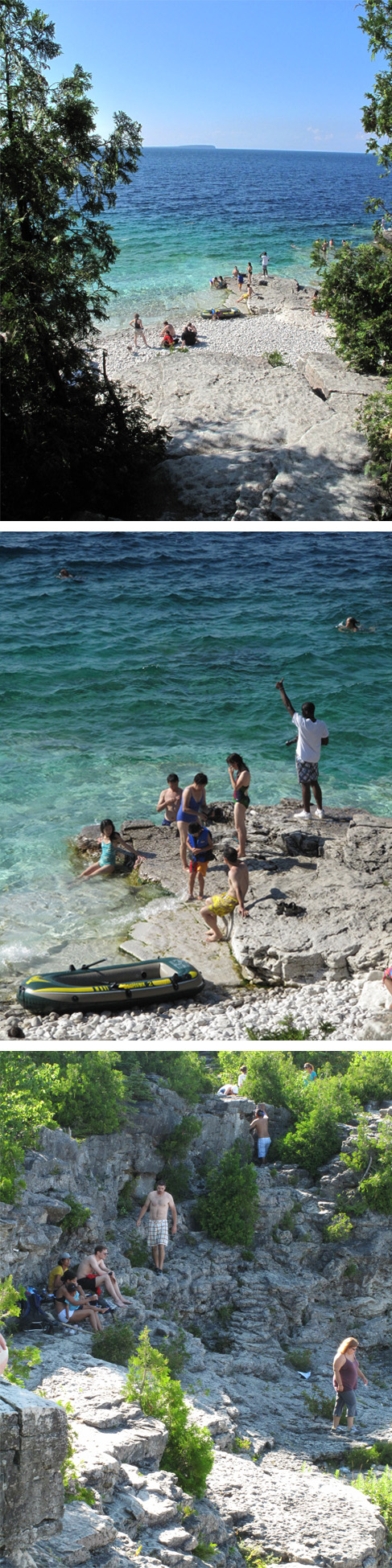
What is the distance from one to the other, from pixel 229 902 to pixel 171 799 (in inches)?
35.0

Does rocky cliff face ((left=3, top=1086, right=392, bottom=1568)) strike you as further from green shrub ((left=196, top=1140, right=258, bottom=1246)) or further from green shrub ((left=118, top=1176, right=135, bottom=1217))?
green shrub ((left=196, top=1140, right=258, bottom=1246))

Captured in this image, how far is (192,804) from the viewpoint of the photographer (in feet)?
26.7

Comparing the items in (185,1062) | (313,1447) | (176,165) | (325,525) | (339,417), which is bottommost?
(313,1447)

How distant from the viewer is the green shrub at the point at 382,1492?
1216cm

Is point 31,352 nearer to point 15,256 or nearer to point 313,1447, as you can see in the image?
point 15,256

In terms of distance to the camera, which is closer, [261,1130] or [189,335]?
[189,335]

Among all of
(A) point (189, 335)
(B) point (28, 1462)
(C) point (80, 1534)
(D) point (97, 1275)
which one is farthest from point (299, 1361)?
(A) point (189, 335)

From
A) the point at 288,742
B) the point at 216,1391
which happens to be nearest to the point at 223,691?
the point at 288,742

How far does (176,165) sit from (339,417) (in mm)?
2026

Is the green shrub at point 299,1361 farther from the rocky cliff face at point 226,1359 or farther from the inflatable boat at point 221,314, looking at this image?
the inflatable boat at point 221,314

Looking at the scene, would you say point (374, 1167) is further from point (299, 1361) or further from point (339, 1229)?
point (299, 1361)

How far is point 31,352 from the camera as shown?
7.32m

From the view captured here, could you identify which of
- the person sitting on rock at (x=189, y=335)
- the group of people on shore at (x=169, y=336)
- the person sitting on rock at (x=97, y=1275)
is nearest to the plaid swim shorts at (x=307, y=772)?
the group of people on shore at (x=169, y=336)

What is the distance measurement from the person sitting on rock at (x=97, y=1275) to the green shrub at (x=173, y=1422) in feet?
4.89
